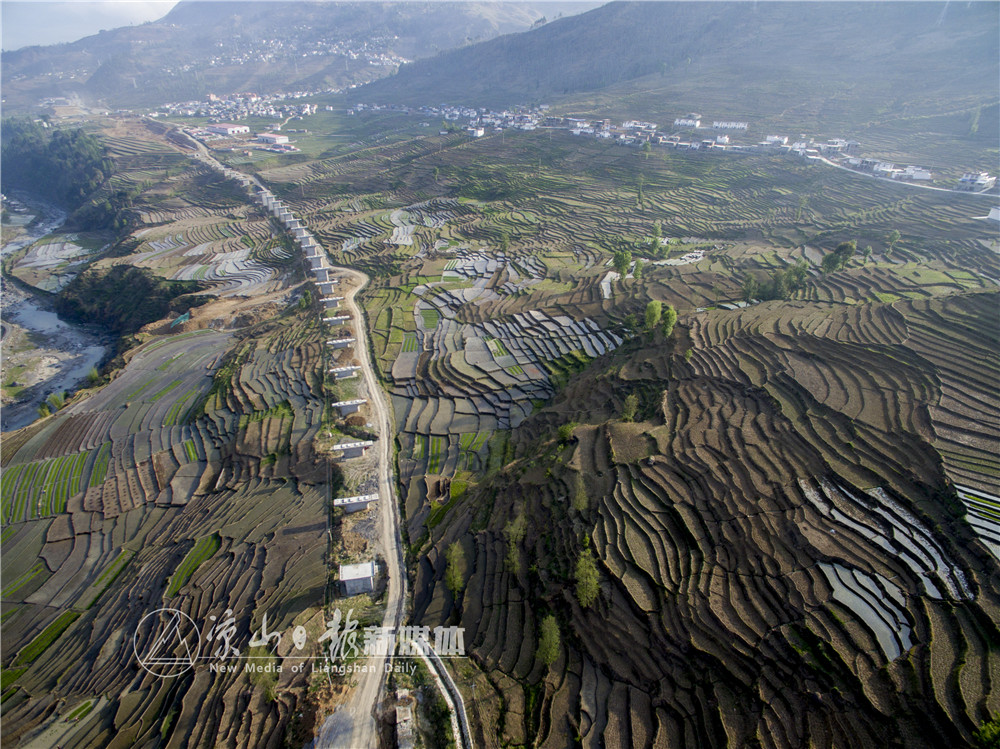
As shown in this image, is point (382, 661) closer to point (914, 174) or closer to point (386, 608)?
point (386, 608)

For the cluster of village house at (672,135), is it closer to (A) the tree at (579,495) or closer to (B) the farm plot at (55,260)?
(B) the farm plot at (55,260)

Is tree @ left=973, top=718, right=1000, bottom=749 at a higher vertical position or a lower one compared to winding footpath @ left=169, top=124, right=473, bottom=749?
higher

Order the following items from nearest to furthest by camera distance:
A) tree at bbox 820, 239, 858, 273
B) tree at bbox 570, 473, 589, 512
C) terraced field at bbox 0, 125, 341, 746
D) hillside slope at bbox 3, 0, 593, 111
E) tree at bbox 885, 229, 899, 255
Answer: terraced field at bbox 0, 125, 341, 746
tree at bbox 570, 473, 589, 512
tree at bbox 820, 239, 858, 273
tree at bbox 885, 229, 899, 255
hillside slope at bbox 3, 0, 593, 111

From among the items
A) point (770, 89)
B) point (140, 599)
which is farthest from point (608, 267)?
point (770, 89)

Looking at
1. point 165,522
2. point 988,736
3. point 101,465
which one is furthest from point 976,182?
point 101,465

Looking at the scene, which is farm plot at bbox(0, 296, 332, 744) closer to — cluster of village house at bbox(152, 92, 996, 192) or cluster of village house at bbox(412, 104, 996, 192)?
cluster of village house at bbox(412, 104, 996, 192)

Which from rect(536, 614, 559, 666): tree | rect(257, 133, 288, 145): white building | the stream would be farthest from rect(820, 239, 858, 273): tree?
rect(257, 133, 288, 145): white building
